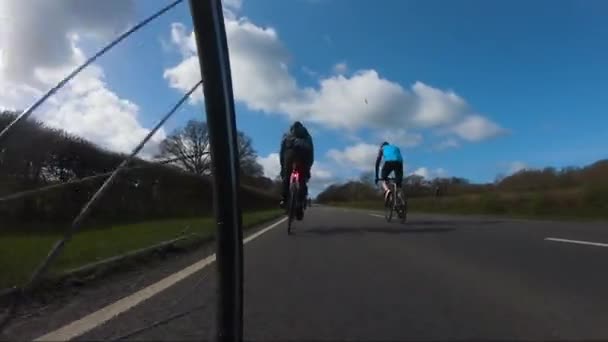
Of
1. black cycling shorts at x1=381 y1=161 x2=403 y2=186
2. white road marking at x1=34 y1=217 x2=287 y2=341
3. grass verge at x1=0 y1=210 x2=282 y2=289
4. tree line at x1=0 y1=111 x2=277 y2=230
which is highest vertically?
black cycling shorts at x1=381 y1=161 x2=403 y2=186

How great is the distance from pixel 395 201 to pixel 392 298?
10.5 m

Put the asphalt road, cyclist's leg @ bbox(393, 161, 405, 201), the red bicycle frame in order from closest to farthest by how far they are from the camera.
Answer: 1. the asphalt road
2. the red bicycle frame
3. cyclist's leg @ bbox(393, 161, 405, 201)

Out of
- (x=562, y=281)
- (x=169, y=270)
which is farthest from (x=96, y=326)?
(x=562, y=281)

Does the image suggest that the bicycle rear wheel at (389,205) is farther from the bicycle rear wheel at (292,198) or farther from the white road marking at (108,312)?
the white road marking at (108,312)

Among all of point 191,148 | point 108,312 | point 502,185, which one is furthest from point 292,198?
point 502,185

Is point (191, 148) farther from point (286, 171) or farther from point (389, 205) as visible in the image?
point (389, 205)

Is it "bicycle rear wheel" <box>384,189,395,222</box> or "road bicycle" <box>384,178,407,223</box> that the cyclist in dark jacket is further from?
"bicycle rear wheel" <box>384,189,395,222</box>

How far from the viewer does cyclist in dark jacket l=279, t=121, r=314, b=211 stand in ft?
37.2

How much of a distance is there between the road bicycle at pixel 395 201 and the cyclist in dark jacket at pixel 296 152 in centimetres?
352

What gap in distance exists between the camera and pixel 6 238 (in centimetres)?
1109

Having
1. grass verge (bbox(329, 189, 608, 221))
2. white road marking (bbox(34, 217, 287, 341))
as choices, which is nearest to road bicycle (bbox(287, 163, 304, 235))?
white road marking (bbox(34, 217, 287, 341))

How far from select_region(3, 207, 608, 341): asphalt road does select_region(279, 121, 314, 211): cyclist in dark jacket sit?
423 centimetres

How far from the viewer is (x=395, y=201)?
14.5m

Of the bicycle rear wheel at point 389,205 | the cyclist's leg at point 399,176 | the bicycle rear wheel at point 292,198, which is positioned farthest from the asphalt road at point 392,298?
the bicycle rear wheel at point 389,205
